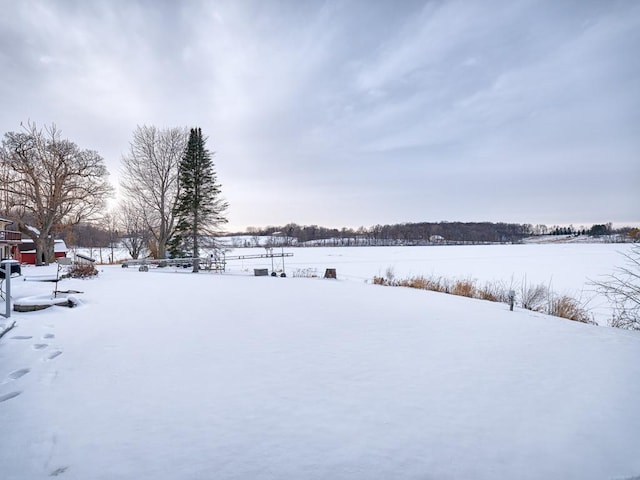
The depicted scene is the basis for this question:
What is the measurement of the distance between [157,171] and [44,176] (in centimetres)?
728

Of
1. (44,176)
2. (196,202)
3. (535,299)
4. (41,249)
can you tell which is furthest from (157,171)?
(535,299)

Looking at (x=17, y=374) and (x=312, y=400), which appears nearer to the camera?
(x=312, y=400)

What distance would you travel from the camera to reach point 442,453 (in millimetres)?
2566

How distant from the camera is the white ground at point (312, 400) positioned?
2.45 meters

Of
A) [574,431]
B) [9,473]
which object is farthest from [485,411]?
[9,473]

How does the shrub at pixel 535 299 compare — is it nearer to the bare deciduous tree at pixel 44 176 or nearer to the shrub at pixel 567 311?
the shrub at pixel 567 311

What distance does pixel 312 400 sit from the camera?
3.37 m

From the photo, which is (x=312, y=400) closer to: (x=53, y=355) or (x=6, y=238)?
(x=53, y=355)

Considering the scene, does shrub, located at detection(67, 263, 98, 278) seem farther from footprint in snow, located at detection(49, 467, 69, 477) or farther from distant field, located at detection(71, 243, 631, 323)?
footprint in snow, located at detection(49, 467, 69, 477)

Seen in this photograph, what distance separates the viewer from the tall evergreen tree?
2467cm

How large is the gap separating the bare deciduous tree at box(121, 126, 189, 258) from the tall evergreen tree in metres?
1.58

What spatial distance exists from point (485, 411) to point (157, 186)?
28336mm

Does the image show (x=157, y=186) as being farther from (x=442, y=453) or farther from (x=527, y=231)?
(x=527, y=231)

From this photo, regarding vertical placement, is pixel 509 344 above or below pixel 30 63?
below
